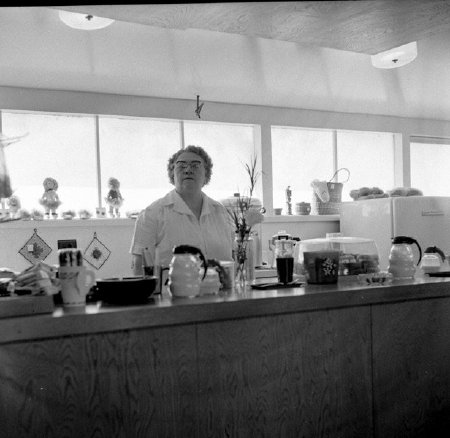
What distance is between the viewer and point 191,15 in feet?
8.22

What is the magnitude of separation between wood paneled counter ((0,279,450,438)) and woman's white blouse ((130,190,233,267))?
1.07 meters

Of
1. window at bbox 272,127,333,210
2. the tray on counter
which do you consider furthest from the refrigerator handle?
the tray on counter

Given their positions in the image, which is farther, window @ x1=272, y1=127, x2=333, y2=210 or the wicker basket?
the wicker basket

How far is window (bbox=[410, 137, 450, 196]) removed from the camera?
6.52m

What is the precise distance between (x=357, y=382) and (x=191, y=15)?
1699 mm

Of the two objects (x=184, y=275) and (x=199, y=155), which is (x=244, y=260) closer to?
(x=184, y=275)

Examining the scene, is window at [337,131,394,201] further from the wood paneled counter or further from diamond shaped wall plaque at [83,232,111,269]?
the wood paneled counter

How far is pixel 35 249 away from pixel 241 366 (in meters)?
2.93

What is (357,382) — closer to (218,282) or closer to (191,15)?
(218,282)

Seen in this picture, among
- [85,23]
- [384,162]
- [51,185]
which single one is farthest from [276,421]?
[384,162]

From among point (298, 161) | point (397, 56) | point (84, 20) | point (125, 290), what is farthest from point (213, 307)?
point (298, 161)

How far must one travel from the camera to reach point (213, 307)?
1928 mm

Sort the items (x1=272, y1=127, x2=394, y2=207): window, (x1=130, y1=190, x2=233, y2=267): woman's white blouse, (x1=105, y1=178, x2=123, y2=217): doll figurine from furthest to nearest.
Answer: (x1=272, y1=127, x2=394, y2=207): window
(x1=105, y1=178, x2=123, y2=217): doll figurine
(x1=130, y1=190, x2=233, y2=267): woman's white blouse

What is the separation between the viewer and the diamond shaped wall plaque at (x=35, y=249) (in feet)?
14.6
